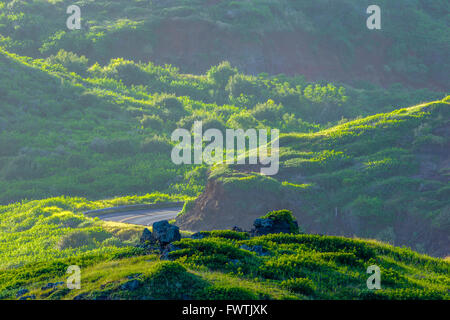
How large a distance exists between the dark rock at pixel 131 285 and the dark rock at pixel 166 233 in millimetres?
5244

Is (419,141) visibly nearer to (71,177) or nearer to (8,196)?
(71,177)

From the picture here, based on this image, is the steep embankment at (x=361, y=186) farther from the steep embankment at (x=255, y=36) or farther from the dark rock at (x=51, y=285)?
the steep embankment at (x=255, y=36)

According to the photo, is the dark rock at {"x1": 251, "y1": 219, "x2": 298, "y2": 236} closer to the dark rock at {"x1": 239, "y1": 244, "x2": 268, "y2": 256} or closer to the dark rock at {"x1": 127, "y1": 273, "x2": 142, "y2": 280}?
the dark rock at {"x1": 239, "y1": 244, "x2": 268, "y2": 256}

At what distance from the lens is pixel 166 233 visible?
21203 millimetres

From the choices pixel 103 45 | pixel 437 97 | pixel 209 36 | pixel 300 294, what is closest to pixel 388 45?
pixel 437 97

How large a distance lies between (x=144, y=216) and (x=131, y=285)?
102 feet

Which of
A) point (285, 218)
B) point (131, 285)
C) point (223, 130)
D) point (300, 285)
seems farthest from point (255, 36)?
point (131, 285)

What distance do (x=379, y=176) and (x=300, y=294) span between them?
96.3 ft

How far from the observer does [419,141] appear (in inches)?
1783

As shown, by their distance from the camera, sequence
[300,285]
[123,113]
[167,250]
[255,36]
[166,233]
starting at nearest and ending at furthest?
[300,285], [167,250], [166,233], [123,113], [255,36]

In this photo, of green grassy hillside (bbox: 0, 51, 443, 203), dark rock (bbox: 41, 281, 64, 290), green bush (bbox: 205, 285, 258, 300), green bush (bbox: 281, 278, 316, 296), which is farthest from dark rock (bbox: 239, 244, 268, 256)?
green grassy hillside (bbox: 0, 51, 443, 203)

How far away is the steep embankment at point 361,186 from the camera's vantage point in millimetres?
38094

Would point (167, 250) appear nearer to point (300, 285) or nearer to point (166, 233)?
point (166, 233)

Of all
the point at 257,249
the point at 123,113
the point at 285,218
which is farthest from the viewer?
the point at 123,113
